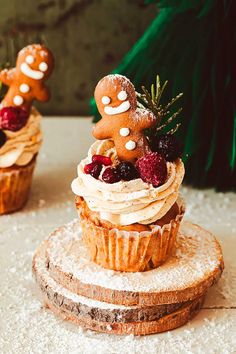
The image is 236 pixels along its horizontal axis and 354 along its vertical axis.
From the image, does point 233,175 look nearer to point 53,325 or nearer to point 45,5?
point 53,325

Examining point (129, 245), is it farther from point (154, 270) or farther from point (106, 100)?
point (106, 100)

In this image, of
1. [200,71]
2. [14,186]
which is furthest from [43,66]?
[200,71]

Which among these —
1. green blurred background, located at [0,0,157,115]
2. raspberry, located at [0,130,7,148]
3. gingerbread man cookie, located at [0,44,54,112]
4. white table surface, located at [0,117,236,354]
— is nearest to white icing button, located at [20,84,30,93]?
gingerbread man cookie, located at [0,44,54,112]

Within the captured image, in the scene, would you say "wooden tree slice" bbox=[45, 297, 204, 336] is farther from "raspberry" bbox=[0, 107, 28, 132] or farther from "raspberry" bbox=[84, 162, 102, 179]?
"raspberry" bbox=[0, 107, 28, 132]

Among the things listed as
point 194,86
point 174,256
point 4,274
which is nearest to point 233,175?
point 194,86

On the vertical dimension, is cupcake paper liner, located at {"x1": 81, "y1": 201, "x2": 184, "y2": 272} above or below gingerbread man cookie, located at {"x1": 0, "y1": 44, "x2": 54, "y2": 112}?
below

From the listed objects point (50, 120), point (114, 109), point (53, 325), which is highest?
point (114, 109)
